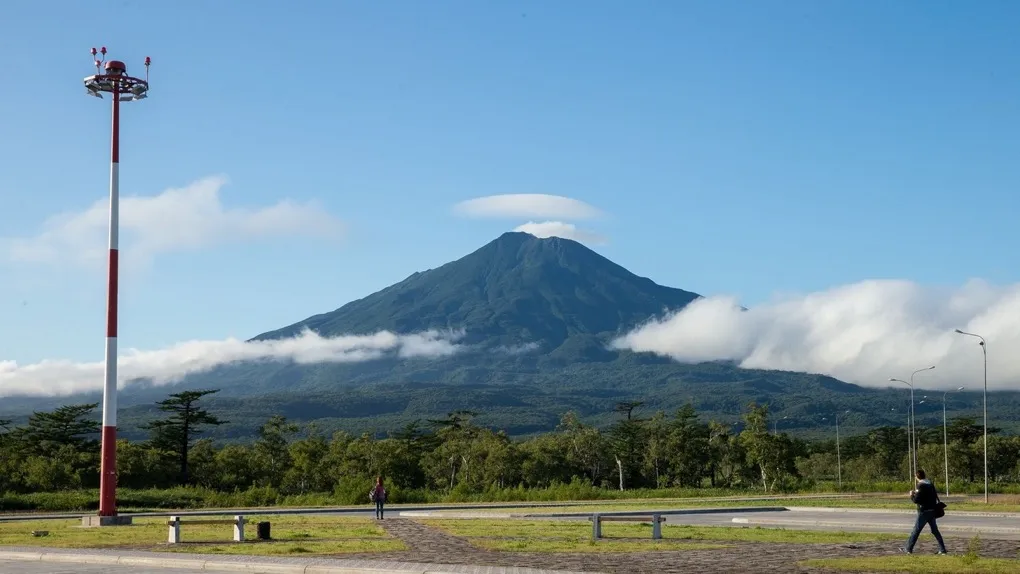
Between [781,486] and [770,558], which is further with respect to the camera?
[781,486]

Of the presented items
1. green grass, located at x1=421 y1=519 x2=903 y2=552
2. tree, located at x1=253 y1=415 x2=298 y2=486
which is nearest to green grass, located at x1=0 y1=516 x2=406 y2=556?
green grass, located at x1=421 y1=519 x2=903 y2=552

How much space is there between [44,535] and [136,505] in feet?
87.0

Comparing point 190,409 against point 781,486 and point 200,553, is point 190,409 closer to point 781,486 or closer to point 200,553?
point 781,486

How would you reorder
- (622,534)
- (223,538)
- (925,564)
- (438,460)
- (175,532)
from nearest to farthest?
(925,564) < (175,532) < (223,538) < (622,534) < (438,460)

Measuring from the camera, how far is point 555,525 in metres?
32.2

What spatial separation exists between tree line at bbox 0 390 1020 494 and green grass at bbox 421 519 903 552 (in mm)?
38682

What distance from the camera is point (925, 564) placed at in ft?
62.3

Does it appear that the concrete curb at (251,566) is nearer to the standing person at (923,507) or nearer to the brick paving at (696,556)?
the brick paving at (696,556)

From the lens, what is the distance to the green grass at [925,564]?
59.4 ft

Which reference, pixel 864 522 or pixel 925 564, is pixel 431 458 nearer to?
pixel 864 522

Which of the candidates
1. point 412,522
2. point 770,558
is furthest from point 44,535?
point 770,558

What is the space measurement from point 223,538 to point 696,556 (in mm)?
11485

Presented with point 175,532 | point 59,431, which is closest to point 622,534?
point 175,532

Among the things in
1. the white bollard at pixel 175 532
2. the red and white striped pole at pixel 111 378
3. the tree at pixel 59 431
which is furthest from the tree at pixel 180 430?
the white bollard at pixel 175 532
